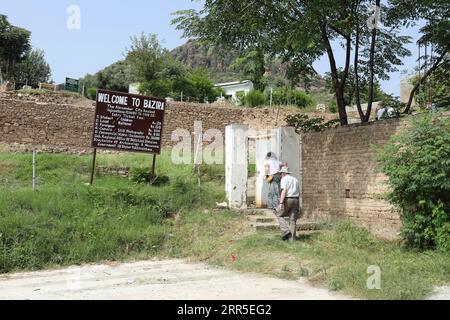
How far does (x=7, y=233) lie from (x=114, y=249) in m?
2.05

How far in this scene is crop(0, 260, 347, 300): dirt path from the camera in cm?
678

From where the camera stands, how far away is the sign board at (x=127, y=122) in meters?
12.7

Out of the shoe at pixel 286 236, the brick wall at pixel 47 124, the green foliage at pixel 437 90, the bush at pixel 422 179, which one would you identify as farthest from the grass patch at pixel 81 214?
the brick wall at pixel 47 124

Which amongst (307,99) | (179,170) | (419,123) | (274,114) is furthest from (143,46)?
(419,123)

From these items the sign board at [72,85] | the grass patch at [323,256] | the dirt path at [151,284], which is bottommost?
the dirt path at [151,284]

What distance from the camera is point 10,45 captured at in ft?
131

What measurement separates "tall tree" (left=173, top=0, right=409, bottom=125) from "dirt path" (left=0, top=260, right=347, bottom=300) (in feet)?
18.5

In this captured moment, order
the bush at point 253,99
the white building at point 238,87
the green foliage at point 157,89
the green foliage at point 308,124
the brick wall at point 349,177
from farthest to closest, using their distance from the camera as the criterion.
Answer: the white building at point 238,87 < the bush at point 253,99 < the green foliage at point 157,89 < the green foliage at point 308,124 < the brick wall at point 349,177

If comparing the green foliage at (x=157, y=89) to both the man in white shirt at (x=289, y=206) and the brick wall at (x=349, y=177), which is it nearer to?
the brick wall at (x=349, y=177)

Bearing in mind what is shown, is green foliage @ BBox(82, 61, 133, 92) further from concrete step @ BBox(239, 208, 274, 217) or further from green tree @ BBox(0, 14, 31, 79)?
concrete step @ BBox(239, 208, 274, 217)

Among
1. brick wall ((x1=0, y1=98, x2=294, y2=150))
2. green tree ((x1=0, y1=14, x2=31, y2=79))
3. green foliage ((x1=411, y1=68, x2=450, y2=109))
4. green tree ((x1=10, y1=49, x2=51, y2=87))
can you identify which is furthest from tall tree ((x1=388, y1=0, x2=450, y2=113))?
green tree ((x1=10, y1=49, x2=51, y2=87))

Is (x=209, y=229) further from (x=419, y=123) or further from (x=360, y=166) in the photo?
(x=419, y=123)

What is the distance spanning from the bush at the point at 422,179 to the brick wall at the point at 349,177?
2.93ft

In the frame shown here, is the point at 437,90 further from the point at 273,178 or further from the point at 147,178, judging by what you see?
the point at 147,178
